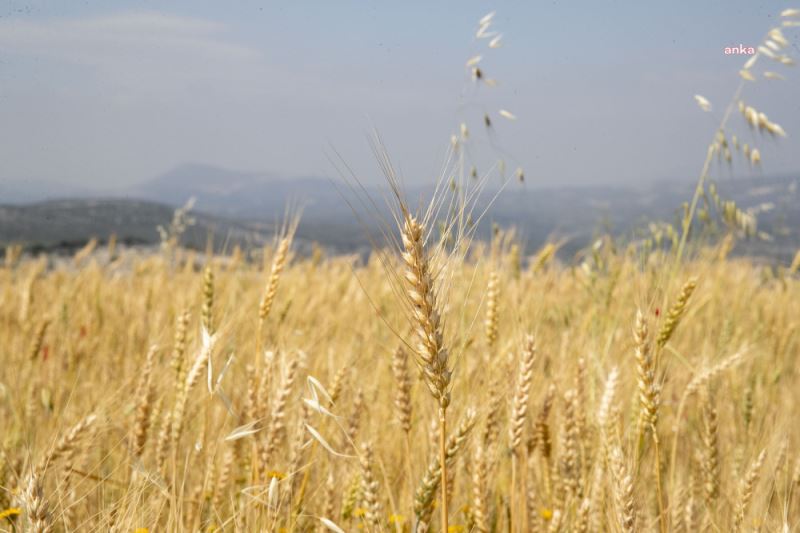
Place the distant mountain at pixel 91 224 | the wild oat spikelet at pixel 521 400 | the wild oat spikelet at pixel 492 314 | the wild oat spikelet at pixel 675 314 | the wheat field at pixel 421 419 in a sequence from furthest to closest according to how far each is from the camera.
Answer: the distant mountain at pixel 91 224 < the wild oat spikelet at pixel 492 314 < the wild oat spikelet at pixel 675 314 < the wild oat spikelet at pixel 521 400 < the wheat field at pixel 421 419

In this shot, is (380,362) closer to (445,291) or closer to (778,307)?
(445,291)

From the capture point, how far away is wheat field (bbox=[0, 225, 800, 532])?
1.39 m

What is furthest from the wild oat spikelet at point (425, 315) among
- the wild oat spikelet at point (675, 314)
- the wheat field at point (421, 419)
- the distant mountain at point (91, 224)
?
the distant mountain at point (91, 224)

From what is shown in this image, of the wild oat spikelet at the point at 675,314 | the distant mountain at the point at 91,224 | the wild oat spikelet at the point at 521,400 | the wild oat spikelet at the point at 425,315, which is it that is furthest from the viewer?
the distant mountain at the point at 91,224

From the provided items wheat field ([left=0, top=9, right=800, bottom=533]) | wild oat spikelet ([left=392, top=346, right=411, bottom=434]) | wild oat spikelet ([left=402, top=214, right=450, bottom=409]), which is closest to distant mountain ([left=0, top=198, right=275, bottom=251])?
wheat field ([left=0, top=9, right=800, bottom=533])

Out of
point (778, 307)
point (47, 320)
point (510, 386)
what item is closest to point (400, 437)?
point (510, 386)

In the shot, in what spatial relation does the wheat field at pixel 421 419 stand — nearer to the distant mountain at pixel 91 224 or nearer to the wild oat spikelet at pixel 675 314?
the wild oat spikelet at pixel 675 314

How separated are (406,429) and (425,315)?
0.51 meters

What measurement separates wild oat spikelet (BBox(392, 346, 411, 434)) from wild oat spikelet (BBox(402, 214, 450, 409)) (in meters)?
0.47

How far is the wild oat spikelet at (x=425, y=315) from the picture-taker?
1032mm

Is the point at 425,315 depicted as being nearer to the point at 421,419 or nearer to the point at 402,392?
the point at 402,392

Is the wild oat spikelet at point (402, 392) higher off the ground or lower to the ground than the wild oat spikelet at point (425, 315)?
lower

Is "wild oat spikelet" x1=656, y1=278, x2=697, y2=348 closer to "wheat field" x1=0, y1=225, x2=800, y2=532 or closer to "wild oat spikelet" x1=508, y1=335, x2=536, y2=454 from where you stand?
"wheat field" x1=0, y1=225, x2=800, y2=532

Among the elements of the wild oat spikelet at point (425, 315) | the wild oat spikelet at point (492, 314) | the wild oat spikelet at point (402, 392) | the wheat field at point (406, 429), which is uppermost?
the wild oat spikelet at point (425, 315)
